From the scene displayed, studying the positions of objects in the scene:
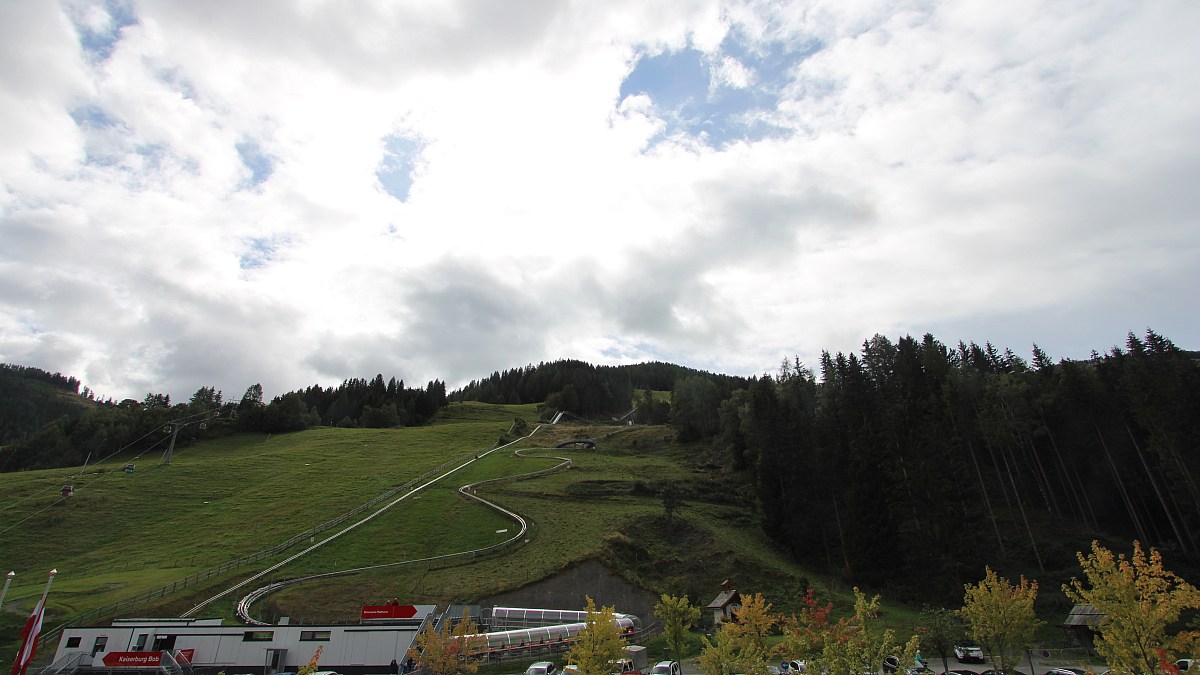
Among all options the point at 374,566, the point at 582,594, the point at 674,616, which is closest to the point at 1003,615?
the point at 674,616

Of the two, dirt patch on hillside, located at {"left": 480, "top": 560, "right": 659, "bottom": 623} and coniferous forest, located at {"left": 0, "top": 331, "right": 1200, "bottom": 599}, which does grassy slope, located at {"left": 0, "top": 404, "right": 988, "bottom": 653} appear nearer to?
dirt patch on hillside, located at {"left": 480, "top": 560, "right": 659, "bottom": 623}

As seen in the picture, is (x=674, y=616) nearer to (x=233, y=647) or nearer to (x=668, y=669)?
(x=668, y=669)

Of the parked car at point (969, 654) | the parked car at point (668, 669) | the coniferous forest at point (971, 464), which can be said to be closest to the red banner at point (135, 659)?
the parked car at point (668, 669)

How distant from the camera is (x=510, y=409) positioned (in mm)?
198625

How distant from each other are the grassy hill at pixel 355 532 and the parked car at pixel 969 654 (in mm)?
16773

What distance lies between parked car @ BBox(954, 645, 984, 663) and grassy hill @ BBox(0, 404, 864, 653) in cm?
1677

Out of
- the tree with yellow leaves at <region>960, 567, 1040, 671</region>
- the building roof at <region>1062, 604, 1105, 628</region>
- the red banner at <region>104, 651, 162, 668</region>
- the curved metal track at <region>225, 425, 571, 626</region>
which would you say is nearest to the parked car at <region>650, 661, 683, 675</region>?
the tree with yellow leaves at <region>960, 567, 1040, 671</region>

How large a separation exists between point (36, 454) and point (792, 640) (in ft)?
519

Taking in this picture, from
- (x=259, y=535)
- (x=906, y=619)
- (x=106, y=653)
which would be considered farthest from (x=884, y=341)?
(x=106, y=653)

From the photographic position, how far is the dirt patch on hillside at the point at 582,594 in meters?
53.2

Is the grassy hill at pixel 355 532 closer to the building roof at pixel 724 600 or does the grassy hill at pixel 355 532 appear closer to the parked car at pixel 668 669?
the building roof at pixel 724 600

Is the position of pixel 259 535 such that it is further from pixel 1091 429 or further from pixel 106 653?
pixel 1091 429

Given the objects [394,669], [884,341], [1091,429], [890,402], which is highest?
[884,341]

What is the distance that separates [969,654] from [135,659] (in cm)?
5606
